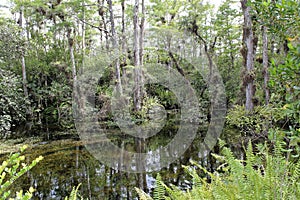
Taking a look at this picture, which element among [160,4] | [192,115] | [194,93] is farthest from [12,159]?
[160,4]

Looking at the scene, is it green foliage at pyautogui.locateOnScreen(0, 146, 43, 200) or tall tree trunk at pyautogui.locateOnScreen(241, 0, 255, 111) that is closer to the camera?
green foliage at pyautogui.locateOnScreen(0, 146, 43, 200)

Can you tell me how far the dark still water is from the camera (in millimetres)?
4062

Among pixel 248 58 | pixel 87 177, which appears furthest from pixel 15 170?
pixel 248 58

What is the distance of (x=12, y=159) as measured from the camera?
1.00 metres

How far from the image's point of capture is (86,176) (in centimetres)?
471

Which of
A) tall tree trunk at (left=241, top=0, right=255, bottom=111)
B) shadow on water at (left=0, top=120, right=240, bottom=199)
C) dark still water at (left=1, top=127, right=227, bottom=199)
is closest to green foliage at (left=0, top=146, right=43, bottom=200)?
dark still water at (left=1, top=127, right=227, bottom=199)

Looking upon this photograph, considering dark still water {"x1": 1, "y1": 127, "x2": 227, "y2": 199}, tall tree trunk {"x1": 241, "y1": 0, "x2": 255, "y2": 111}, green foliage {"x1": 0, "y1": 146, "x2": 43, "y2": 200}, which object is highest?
tall tree trunk {"x1": 241, "y1": 0, "x2": 255, "y2": 111}

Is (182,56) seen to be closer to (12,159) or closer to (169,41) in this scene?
(169,41)

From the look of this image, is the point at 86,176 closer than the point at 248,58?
Yes

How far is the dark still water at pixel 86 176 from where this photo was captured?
4062 mm

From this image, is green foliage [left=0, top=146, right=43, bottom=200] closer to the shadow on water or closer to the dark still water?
the dark still water

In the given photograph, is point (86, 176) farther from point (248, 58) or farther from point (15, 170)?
point (248, 58)

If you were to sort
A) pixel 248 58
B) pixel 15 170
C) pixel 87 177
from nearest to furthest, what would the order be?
pixel 15 170
pixel 87 177
pixel 248 58

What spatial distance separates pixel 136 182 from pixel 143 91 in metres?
6.88
